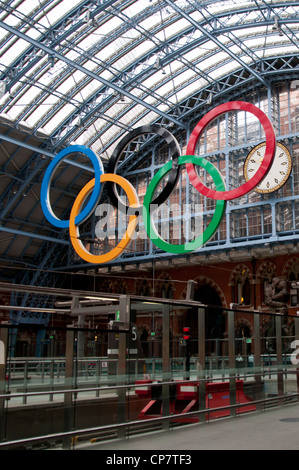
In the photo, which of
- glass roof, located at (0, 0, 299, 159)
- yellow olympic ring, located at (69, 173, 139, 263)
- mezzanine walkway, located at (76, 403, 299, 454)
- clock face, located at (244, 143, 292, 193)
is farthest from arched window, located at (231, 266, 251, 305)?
mezzanine walkway, located at (76, 403, 299, 454)

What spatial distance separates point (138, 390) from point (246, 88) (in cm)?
3247

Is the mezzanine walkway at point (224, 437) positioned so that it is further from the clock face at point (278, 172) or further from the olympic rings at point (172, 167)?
the clock face at point (278, 172)

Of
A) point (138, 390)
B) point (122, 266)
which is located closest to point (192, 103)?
point (122, 266)

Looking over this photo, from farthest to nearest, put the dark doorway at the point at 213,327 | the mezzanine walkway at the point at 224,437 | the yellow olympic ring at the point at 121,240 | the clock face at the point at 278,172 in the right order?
the clock face at the point at 278,172
the yellow olympic ring at the point at 121,240
the dark doorway at the point at 213,327
the mezzanine walkway at the point at 224,437

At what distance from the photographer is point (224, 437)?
27.5ft

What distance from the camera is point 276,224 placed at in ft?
110

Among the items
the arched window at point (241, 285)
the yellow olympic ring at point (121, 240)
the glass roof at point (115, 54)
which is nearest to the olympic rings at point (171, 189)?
the yellow olympic ring at point (121, 240)

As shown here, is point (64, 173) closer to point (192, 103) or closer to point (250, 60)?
point (192, 103)

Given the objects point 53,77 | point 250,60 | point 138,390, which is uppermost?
point 250,60

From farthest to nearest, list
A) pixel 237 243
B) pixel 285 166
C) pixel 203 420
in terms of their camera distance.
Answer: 1. pixel 237 243
2. pixel 285 166
3. pixel 203 420

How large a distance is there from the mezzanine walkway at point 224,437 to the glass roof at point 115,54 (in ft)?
75.9

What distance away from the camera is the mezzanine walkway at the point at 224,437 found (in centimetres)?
756

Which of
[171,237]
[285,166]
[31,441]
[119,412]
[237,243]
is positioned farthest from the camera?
[171,237]

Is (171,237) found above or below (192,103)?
below
